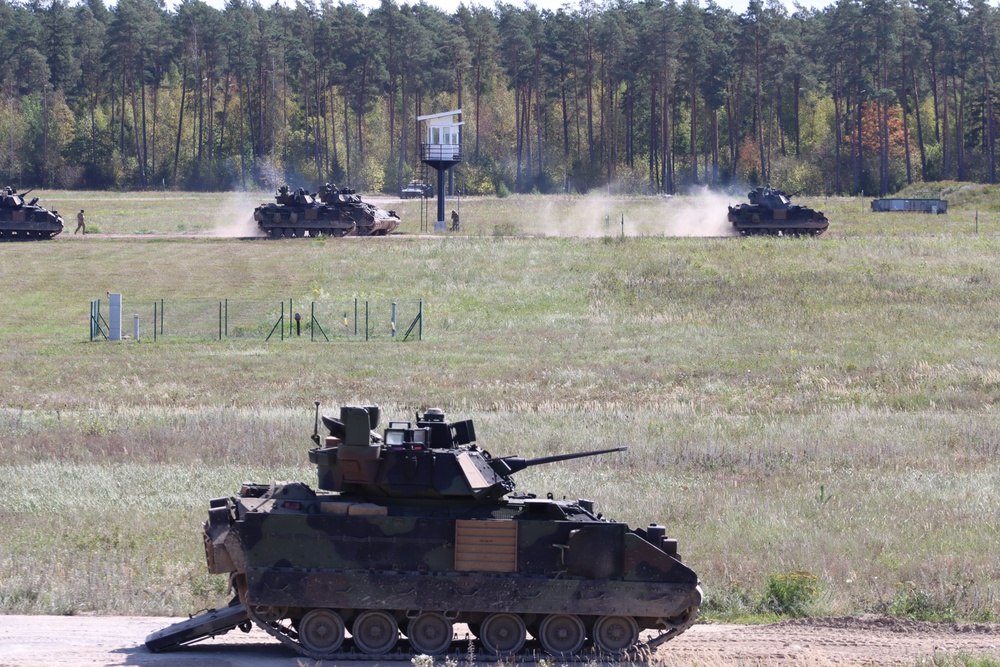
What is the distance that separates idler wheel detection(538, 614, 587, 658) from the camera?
1184 cm

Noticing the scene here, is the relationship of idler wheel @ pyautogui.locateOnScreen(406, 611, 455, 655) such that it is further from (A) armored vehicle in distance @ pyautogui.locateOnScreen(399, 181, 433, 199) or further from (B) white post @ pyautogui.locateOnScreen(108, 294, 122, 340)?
(A) armored vehicle in distance @ pyautogui.locateOnScreen(399, 181, 433, 199)

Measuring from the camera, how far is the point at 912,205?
73.1 meters

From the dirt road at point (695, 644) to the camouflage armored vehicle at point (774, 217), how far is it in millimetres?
48826

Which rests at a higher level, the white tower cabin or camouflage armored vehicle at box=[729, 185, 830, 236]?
the white tower cabin

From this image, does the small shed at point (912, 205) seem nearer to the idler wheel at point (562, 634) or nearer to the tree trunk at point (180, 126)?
the tree trunk at point (180, 126)

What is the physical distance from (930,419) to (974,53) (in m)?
76.6

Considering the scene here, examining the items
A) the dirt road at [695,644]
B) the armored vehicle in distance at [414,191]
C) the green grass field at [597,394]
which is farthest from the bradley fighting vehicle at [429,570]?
the armored vehicle in distance at [414,191]

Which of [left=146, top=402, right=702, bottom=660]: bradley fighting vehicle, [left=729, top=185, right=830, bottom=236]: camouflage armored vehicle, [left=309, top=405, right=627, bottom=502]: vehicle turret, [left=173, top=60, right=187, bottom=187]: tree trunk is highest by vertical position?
[left=173, top=60, right=187, bottom=187]: tree trunk

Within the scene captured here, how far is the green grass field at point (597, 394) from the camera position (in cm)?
1508

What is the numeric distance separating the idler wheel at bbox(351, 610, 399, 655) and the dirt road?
35cm

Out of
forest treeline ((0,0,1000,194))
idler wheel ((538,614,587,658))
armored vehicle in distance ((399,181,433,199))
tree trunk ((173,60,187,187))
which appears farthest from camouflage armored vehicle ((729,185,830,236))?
tree trunk ((173,60,187,187))

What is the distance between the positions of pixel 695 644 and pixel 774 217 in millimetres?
50117

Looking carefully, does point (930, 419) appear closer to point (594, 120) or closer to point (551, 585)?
point (551, 585)

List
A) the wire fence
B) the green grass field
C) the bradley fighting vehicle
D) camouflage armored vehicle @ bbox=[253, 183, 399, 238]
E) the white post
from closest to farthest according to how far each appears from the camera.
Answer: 1. the bradley fighting vehicle
2. the green grass field
3. the white post
4. the wire fence
5. camouflage armored vehicle @ bbox=[253, 183, 399, 238]
